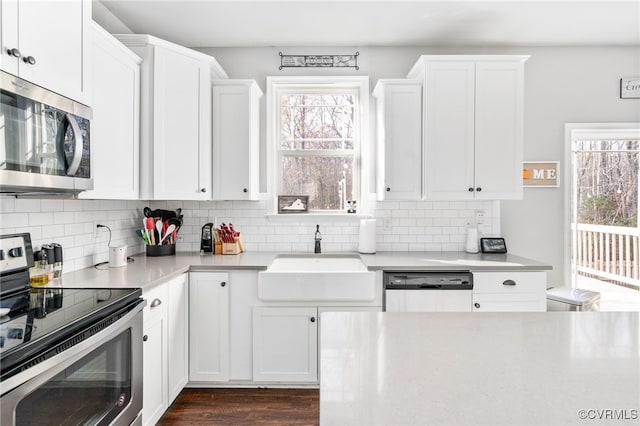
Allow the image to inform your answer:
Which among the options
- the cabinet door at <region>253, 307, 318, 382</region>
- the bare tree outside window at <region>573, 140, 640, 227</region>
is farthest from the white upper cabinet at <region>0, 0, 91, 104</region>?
the bare tree outside window at <region>573, 140, 640, 227</region>

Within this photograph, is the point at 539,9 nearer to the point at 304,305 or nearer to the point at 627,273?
the point at 627,273

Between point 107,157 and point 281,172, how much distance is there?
1.45 meters

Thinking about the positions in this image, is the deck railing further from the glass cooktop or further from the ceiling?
the glass cooktop

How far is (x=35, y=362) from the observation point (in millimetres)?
1105

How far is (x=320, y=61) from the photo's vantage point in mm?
3156

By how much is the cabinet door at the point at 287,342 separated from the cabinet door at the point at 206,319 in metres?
0.23

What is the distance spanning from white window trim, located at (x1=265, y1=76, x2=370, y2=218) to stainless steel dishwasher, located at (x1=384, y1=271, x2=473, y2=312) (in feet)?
2.91

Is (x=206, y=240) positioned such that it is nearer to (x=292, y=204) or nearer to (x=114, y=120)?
(x=292, y=204)

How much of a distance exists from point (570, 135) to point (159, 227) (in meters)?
3.42

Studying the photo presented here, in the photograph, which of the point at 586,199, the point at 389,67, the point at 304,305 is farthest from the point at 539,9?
the point at 304,305

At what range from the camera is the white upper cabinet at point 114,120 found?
6.52 ft

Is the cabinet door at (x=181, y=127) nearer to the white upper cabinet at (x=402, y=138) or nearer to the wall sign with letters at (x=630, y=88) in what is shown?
the white upper cabinet at (x=402, y=138)

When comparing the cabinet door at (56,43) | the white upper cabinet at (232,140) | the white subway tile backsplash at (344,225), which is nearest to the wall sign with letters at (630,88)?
the white subway tile backsplash at (344,225)

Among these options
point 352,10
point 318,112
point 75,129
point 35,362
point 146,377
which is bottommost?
point 146,377
